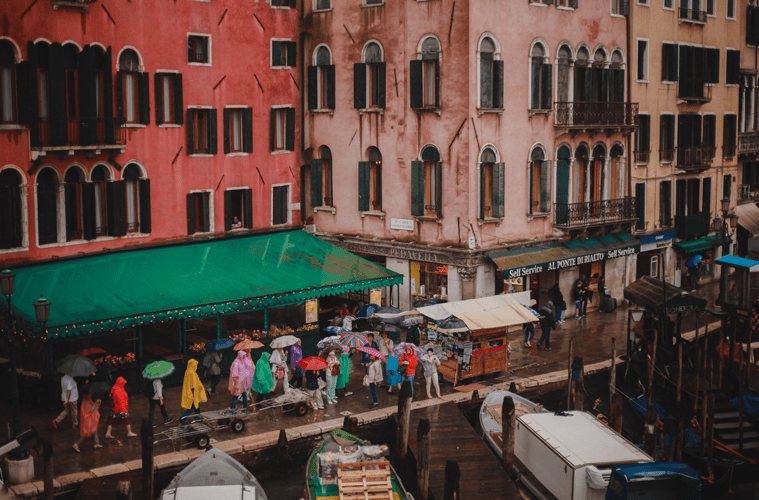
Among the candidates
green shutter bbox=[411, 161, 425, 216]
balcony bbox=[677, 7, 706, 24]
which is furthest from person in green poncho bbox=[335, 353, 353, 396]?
balcony bbox=[677, 7, 706, 24]

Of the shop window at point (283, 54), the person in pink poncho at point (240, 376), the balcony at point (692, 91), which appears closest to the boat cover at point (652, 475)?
the person in pink poncho at point (240, 376)

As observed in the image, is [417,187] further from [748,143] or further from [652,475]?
[748,143]

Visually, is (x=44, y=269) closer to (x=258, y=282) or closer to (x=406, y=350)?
(x=258, y=282)

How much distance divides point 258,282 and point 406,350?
590cm

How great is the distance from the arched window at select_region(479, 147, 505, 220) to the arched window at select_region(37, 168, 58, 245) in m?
14.4

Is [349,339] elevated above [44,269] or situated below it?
below

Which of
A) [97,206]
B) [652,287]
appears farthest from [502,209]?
[97,206]

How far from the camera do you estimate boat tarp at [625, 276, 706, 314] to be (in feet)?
97.1

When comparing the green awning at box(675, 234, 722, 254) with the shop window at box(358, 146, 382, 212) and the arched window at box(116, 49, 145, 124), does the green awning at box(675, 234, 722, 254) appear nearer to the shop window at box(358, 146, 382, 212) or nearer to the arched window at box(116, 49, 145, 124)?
the shop window at box(358, 146, 382, 212)

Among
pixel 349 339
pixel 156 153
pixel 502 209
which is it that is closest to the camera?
pixel 349 339

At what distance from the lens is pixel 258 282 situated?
2948 cm

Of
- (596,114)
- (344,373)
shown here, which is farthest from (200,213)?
(596,114)

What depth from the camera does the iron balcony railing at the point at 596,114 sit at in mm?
34688

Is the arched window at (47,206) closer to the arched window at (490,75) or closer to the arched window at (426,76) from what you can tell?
the arched window at (426,76)
